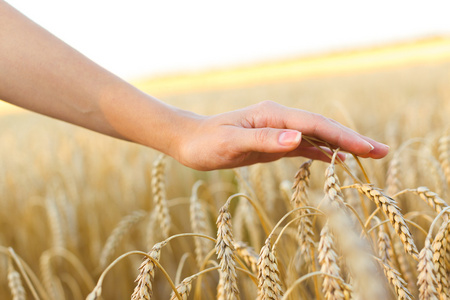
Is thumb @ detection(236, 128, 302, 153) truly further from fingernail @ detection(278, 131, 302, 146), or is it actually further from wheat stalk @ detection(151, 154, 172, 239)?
wheat stalk @ detection(151, 154, 172, 239)

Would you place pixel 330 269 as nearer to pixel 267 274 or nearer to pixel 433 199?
pixel 267 274

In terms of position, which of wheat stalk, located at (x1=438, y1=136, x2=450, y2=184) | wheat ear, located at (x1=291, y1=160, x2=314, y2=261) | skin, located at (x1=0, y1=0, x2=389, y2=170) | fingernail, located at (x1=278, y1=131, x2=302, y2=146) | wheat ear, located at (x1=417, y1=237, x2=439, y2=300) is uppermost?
skin, located at (x1=0, y1=0, x2=389, y2=170)

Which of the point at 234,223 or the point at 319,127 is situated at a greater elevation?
the point at 319,127

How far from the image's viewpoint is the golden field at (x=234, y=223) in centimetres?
58

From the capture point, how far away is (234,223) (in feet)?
4.53

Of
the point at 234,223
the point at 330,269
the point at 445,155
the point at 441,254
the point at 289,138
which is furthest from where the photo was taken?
the point at 234,223

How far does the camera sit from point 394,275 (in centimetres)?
58

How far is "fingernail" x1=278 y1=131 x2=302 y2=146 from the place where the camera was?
2.45 ft

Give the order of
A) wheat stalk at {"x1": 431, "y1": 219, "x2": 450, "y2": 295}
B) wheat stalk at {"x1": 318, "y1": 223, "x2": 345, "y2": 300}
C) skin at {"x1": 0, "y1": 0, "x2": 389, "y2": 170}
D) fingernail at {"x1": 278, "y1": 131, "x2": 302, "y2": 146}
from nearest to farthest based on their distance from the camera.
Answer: wheat stalk at {"x1": 318, "y1": 223, "x2": 345, "y2": 300} < wheat stalk at {"x1": 431, "y1": 219, "x2": 450, "y2": 295} < fingernail at {"x1": 278, "y1": 131, "x2": 302, "y2": 146} < skin at {"x1": 0, "y1": 0, "x2": 389, "y2": 170}

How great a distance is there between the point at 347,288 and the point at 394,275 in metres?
0.07

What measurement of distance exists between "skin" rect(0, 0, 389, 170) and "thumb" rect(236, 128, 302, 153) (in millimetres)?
45

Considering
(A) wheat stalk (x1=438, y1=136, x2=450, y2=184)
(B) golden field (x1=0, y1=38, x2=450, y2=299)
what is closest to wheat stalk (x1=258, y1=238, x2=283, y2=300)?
(B) golden field (x1=0, y1=38, x2=450, y2=299)

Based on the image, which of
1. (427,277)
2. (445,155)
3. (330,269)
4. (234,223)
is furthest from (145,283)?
(234,223)

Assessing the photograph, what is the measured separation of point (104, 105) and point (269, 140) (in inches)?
15.7
